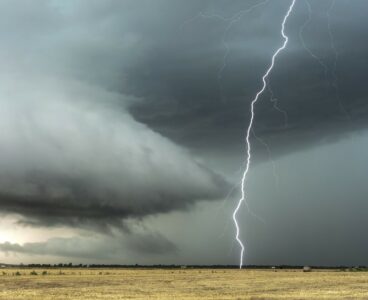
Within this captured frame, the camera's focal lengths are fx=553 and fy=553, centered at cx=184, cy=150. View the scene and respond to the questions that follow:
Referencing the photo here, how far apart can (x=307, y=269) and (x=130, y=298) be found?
76304mm

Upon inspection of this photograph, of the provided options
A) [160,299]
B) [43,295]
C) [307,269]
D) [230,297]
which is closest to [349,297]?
[230,297]

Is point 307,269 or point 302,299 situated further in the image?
point 307,269

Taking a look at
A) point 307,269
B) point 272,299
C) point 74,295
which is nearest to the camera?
point 272,299

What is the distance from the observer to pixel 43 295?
1457 inches

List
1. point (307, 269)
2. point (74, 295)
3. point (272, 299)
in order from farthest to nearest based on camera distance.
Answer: point (307, 269)
point (74, 295)
point (272, 299)

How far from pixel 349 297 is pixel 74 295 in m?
17.7

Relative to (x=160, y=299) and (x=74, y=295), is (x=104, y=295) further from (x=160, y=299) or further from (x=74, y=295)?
(x=160, y=299)

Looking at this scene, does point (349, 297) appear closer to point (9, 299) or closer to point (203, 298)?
point (203, 298)

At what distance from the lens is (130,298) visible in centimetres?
3453

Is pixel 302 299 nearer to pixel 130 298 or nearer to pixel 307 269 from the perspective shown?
pixel 130 298

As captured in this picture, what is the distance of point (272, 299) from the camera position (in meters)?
33.2

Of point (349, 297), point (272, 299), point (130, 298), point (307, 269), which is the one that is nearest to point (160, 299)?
point (130, 298)

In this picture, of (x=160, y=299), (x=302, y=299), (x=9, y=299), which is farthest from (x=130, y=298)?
(x=302, y=299)

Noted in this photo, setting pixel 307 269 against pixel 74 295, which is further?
pixel 307 269
